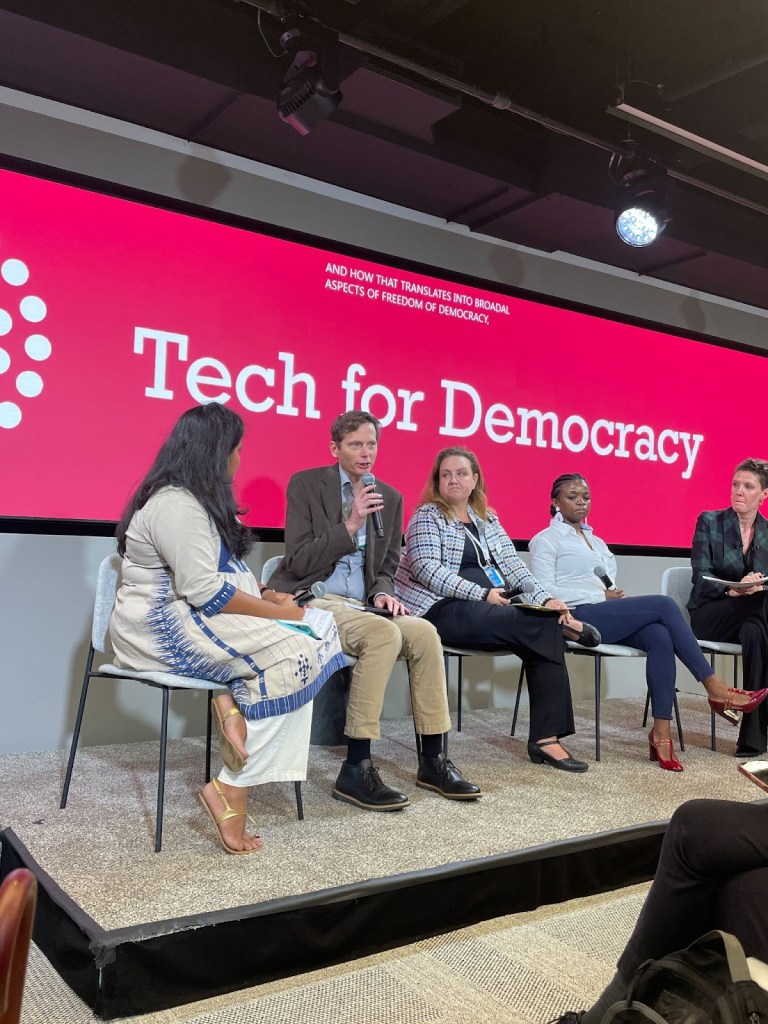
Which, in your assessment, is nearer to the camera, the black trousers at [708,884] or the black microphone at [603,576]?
the black trousers at [708,884]

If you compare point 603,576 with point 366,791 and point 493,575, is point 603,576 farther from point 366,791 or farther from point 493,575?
point 366,791

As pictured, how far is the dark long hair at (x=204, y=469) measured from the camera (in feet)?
7.66

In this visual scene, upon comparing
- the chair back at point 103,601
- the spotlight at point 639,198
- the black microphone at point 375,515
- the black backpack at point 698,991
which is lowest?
the black backpack at point 698,991

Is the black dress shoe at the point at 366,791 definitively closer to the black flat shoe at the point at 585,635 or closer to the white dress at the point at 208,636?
the white dress at the point at 208,636

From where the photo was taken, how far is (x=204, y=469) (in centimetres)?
235

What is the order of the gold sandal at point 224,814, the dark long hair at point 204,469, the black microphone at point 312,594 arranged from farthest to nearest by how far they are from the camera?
the black microphone at point 312,594, the dark long hair at point 204,469, the gold sandal at point 224,814

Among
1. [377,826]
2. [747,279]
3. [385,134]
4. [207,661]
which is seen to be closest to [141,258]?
[385,134]

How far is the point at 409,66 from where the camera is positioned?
3.17 metres

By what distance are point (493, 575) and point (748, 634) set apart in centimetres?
114

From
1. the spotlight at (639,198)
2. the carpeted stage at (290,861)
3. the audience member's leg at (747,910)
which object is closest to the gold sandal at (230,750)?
the carpeted stage at (290,861)

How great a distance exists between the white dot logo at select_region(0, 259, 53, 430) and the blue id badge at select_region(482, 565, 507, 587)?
6.05 feet

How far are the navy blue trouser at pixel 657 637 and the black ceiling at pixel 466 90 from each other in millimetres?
1995

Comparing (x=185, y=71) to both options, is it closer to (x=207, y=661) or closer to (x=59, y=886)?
(x=207, y=661)

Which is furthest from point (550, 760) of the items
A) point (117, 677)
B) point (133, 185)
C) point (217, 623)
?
point (133, 185)
